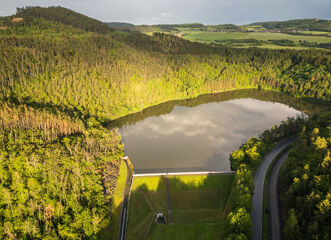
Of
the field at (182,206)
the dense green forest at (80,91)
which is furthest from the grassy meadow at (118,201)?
the field at (182,206)

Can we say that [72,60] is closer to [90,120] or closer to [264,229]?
[90,120]

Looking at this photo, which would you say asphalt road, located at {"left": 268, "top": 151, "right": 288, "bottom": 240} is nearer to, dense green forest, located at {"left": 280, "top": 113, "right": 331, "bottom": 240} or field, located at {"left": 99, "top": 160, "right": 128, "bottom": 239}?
dense green forest, located at {"left": 280, "top": 113, "right": 331, "bottom": 240}

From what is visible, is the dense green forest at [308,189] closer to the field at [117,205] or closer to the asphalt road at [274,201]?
the asphalt road at [274,201]

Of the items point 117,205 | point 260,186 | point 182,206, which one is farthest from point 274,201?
point 117,205

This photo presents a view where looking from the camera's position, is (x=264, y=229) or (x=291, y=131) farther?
(x=291, y=131)

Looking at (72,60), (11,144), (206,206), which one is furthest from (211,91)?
(11,144)

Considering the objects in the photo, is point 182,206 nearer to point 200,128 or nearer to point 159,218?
point 159,218

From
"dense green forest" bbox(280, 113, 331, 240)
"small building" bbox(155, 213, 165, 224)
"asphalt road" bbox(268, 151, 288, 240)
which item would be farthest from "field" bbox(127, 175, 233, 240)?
"dense green forest" bbox(280, 113, 331, 240)
